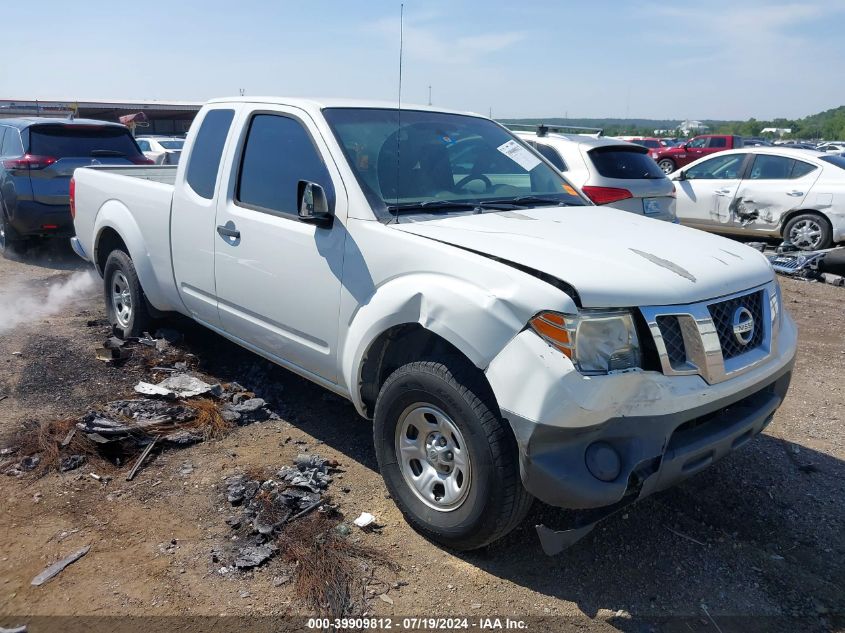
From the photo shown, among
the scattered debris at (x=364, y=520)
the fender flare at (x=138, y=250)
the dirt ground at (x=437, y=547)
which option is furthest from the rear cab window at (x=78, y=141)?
the scattered debris at (x=364, y=520)

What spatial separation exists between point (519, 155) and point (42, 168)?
7.54 m

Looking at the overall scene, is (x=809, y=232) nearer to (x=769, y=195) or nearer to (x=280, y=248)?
(x=769, y=195)

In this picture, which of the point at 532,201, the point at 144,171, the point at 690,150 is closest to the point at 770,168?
the point at 532,201

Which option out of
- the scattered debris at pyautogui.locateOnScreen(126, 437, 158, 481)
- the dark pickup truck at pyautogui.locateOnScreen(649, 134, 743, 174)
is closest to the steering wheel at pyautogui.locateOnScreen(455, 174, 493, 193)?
the scattered debris at pyautogui.locateOnScreen(126, 437, 158, 481)

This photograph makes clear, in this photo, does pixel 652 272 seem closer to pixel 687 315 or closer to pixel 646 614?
pixel 687 315

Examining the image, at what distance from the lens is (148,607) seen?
9.37ft

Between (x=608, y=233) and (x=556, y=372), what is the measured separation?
3.71ft

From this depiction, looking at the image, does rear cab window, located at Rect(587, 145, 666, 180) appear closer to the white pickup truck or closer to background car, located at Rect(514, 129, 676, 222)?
background car, located at Rect(514, 129, 676, 222)

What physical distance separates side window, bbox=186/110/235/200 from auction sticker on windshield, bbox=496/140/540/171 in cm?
174

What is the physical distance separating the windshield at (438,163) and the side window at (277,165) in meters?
0.20

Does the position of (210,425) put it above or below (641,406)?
below

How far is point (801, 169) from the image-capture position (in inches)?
418

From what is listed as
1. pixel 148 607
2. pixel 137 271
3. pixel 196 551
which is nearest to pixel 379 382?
pixel 196 551

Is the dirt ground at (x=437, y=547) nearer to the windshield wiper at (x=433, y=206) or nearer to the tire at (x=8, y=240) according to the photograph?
the windshield wiper at (x=433, y=206)
